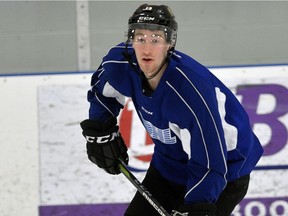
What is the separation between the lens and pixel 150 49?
169cm

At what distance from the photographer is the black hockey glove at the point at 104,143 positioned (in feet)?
7.02

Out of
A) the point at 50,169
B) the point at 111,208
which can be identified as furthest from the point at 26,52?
the point at 111,208

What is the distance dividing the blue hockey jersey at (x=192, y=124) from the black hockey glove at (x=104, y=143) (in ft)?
0.59

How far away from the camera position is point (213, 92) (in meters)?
1.70

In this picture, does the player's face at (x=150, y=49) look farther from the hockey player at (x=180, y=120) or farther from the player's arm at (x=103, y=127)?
the player's arm at (x=103, y=127)

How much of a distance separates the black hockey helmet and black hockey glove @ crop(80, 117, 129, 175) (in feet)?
1.48

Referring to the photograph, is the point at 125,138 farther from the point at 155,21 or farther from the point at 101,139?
the point at 155,21

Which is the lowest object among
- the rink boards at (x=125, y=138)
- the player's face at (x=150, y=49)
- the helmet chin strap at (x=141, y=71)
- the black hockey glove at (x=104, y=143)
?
the rink boards at (x=125, y=138)

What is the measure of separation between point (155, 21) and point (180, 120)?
0.29 metres

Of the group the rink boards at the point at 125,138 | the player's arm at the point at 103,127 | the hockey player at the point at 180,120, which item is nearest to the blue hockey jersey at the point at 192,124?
the hockey player at the point at 180,120

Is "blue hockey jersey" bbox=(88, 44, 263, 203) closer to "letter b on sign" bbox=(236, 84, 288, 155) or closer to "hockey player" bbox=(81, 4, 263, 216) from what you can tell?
"hockey player" bbox=(81, 4, 263, 216)

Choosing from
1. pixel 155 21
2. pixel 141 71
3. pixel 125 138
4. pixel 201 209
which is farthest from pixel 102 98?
pixel 125 138

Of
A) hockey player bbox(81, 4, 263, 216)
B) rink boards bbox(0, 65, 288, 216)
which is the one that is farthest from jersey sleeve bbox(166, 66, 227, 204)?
rink boards bbox(0, 65, 288, 216)

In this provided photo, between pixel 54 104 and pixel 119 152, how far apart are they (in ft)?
2.65
